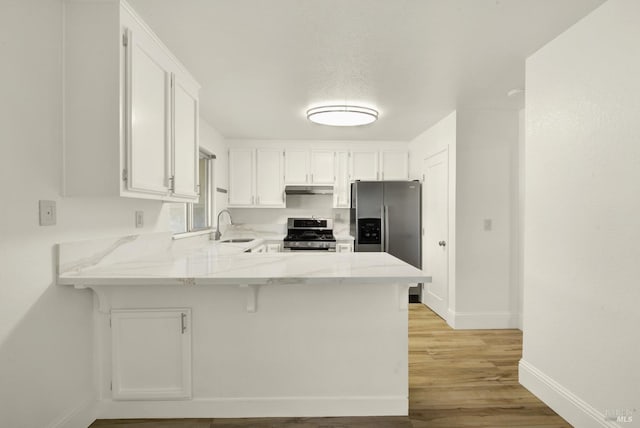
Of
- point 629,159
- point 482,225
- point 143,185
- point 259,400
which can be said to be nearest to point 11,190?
point 143,185

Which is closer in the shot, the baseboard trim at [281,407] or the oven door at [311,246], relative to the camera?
the baseboard trim at [281,407]

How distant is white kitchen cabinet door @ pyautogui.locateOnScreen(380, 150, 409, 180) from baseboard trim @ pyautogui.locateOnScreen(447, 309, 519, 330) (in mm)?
2194

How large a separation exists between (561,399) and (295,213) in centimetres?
396

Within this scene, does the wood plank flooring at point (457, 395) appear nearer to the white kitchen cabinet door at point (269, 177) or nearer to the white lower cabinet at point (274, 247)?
the white lower cabinet at point (274, 247)

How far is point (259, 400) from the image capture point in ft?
6.83

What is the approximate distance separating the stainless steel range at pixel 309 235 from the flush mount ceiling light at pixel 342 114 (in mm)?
1893

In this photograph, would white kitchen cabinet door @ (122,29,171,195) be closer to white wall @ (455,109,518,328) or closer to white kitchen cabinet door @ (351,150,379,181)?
white wall @ (455,109,518,328)

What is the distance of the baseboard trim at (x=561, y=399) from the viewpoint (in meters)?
1.87

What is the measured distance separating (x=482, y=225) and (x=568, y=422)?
201 centimetres

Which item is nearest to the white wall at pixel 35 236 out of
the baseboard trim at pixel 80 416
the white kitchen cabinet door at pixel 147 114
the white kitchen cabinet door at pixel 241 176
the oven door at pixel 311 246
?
the baseboard trim at pixel 80 416

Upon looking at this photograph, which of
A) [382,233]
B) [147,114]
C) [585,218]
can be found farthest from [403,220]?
[147,114]

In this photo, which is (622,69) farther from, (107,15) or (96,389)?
(96,389)

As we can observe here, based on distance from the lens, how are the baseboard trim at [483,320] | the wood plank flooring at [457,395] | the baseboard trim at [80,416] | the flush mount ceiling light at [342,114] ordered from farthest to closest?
the baseboard trim at [483,320], the flush mount ceiling light at [342,114], the wood plank flooring at [457,395], the baseboard trim at [80,416]

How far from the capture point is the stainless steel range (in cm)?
473
